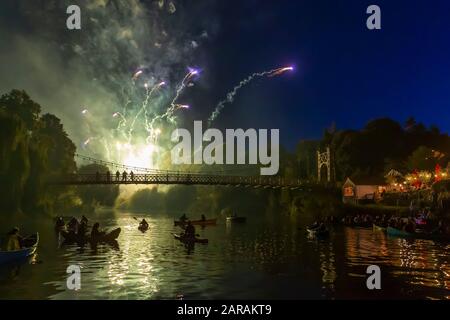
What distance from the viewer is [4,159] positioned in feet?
218

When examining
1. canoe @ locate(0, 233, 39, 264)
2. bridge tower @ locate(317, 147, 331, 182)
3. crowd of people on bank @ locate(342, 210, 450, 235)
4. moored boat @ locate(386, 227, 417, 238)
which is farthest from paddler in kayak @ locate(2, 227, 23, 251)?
bridge tower @ locate(317, 147, 331, 182)

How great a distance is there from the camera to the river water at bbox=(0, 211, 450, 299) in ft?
70.8

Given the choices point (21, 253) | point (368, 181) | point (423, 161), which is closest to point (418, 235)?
point (21, 253)

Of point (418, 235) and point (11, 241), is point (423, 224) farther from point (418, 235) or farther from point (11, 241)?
point (11, 241)

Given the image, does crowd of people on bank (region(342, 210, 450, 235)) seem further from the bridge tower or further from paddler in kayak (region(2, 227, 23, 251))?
the bridge tower

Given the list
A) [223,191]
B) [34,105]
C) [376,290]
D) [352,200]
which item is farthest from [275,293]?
[223,191]

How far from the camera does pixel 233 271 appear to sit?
92.7ft

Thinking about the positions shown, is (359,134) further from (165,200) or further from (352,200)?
(165,200)

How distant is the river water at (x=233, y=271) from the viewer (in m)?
21.6

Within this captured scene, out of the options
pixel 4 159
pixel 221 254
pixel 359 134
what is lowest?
pixel 221 254

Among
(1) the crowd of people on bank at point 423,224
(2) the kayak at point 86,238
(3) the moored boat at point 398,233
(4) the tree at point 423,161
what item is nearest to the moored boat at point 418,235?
(3) the moored boat at point 398,233

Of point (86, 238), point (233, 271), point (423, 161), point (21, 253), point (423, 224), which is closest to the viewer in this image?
point (233, 271)

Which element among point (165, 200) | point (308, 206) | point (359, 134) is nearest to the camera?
point (308, 206)
